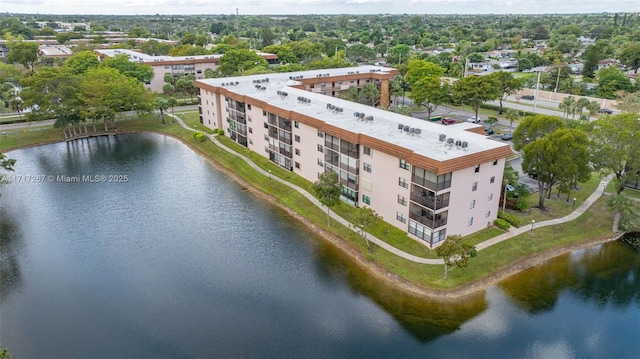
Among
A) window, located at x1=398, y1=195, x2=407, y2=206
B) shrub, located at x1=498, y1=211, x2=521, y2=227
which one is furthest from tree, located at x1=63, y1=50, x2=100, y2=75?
shrub, located at x1=498, y1=211, x2=521, y2=227

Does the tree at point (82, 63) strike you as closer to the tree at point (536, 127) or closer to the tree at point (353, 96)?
the tree at point (353, 96)

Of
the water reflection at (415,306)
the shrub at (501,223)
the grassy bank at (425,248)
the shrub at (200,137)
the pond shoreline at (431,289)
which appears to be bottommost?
the water reflection at (415,306)

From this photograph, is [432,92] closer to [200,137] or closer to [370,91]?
[370,91]

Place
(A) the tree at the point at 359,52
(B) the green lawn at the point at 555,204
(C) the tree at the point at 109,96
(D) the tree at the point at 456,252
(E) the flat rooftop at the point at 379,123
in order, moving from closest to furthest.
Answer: (D) the tree at the point at 456,252
(E) the flat rooftop at the point at 379,123
(B) the green lawn at the point at 555,204
(C) the tree at the point at 109,96
(A) the tree at the point at 359,52

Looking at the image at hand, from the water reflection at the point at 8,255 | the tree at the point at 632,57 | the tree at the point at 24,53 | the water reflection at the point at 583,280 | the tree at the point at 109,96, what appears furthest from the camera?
the tree at the point at 24,53

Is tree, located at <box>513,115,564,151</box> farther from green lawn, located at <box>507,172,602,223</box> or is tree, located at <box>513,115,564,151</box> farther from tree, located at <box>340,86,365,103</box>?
tree, located at <box>340,86,365,103</box>

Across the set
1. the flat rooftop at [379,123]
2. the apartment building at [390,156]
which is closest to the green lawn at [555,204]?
the apartment building at [390,156]

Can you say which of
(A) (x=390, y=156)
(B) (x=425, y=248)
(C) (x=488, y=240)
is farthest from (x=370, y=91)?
(B) (x=425, y=248)
